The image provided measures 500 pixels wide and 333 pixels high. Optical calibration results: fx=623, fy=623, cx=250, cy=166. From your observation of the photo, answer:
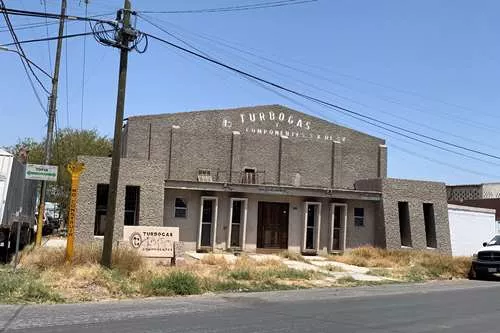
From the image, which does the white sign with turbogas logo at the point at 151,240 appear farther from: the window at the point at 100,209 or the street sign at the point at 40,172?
the window at the point at 100,209

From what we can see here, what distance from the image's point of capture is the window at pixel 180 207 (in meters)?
29.2

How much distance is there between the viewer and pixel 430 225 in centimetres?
3412

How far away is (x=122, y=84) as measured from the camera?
57.9 feet

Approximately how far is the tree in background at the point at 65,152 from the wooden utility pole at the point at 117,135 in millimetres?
31739

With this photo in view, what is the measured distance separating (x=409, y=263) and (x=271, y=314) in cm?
1619

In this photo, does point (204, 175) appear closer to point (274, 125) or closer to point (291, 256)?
point (274, 125)

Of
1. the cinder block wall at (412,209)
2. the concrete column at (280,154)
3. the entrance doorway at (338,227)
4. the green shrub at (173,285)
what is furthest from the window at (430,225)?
the green shrub at (173,285)

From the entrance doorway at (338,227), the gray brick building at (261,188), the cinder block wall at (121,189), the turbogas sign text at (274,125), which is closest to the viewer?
the cinder block wall at (121,189)

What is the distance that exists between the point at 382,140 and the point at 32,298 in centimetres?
2705

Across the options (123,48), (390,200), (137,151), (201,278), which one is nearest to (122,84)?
(123,48)

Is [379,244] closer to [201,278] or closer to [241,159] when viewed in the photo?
[241,159]

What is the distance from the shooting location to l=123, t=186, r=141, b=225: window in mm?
27812

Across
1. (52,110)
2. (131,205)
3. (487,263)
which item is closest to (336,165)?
(487,263)

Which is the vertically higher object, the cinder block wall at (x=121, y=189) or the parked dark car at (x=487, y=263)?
the cinder block wall at (x=121, y=189)
